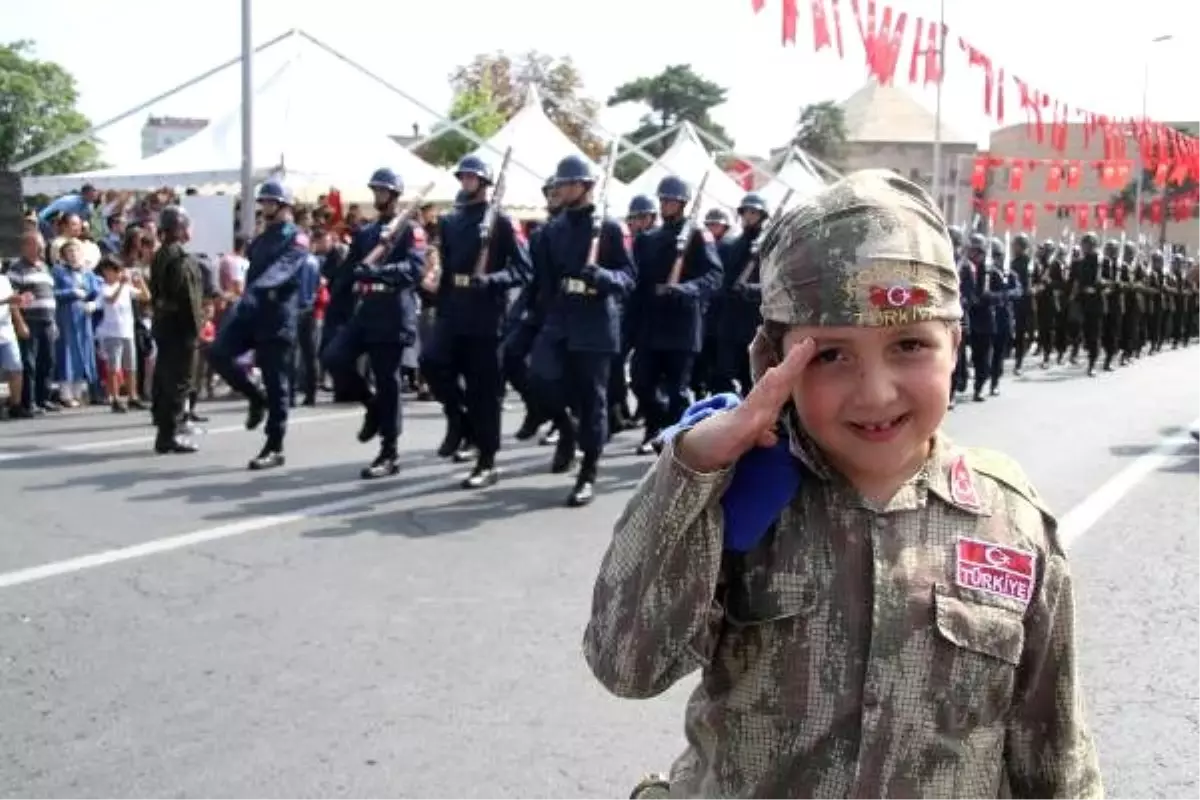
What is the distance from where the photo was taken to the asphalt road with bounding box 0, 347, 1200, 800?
159 inches

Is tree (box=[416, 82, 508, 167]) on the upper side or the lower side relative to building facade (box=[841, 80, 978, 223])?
lower

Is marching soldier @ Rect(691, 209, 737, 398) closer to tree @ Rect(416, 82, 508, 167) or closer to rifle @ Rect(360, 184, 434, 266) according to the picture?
rifle @ Rect(360, 184, 434, 266)

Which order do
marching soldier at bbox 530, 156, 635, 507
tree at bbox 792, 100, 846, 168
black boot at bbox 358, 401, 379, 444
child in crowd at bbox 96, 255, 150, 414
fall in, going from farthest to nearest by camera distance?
tree at bbox 792, 100, 846, 168 < child in crowd at bbox 96, 255, 150, 414 < black boot at bbox 358, 401, 379, 444 < marching soldier at bbox 530, 156, 635, 507

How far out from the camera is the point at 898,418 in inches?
61.9

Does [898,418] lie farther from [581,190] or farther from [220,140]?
[220,140]

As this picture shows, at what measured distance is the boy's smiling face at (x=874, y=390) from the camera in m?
1.55

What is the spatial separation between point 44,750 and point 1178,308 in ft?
97.2

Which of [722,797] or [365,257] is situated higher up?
[365,257]

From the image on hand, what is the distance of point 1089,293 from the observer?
21609mm

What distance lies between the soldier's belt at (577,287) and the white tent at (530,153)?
Result: 12.4 meters

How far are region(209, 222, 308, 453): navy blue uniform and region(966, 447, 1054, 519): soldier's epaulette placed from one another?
26.8 ft

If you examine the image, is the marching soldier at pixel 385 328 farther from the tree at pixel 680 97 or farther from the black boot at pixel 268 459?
the tree at pixel 680 97

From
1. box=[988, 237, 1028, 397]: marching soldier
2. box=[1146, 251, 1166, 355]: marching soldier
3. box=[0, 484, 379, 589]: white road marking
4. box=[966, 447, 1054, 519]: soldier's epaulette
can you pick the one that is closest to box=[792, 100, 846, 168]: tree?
box=[1146, 251, 1166, 355]: marching soldier

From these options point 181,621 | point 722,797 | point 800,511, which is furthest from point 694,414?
point 181,621
